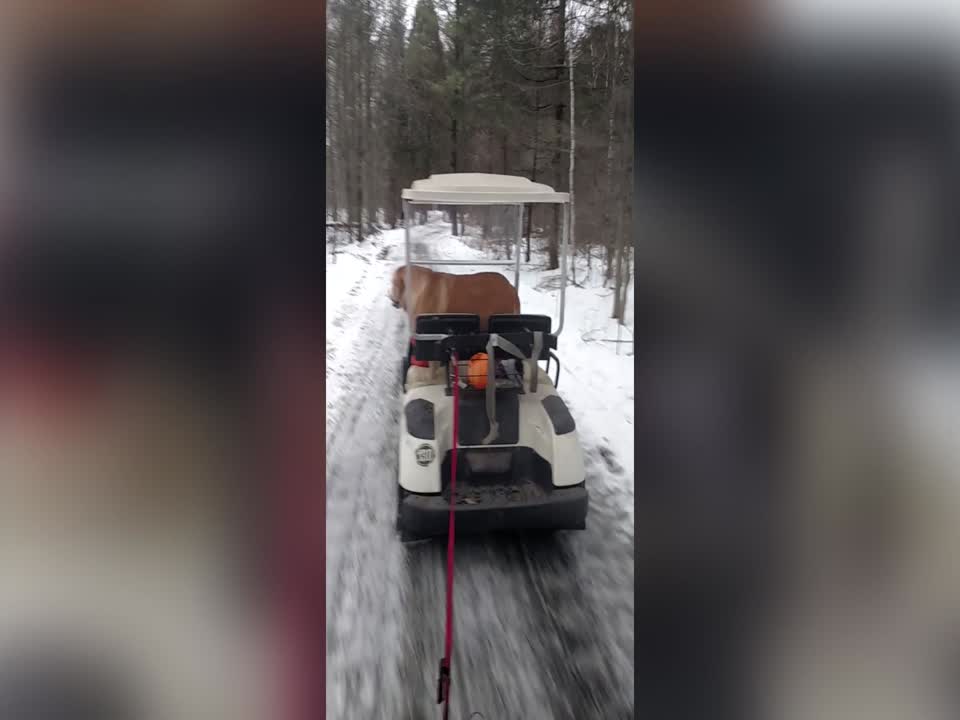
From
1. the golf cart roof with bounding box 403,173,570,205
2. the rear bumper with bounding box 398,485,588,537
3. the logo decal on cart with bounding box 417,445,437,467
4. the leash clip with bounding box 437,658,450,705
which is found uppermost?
the golf cart roof with bounding box 403,173,570,205

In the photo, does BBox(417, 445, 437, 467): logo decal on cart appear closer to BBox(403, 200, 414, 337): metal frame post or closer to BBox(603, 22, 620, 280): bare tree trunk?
BBox(403, 200, 414, 337): metal frame post

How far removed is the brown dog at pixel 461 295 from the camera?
107cm

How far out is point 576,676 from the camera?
724mm

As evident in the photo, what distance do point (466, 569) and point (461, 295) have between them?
1.72 feet

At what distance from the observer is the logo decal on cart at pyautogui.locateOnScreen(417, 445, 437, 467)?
1.16 metres

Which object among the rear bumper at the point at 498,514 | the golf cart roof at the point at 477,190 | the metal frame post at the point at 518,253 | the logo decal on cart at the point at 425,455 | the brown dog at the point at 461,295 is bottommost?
the rear bumper at the point at 498,514

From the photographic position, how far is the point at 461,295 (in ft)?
3.74

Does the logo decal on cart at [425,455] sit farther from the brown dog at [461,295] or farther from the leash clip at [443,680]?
the leash clip at [443,680]
